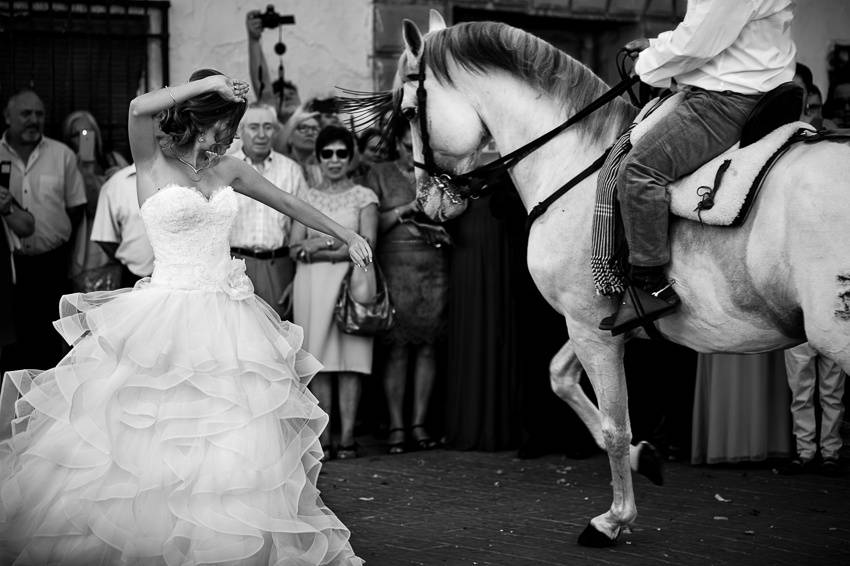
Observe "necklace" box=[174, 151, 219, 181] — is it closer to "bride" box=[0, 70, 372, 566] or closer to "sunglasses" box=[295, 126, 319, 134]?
"bride" box=[0, 70, 372, 566]

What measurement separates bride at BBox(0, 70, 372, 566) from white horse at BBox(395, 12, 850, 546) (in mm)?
1340

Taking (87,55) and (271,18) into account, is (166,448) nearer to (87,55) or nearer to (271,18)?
(271,18)

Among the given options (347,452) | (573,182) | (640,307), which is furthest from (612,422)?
(347,452)

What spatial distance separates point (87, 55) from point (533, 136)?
5750 mm

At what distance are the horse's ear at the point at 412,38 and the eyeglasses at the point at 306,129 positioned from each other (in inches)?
137

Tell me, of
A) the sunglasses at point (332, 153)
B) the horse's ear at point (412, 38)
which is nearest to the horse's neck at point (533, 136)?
the horse's ear at point (412, 38)

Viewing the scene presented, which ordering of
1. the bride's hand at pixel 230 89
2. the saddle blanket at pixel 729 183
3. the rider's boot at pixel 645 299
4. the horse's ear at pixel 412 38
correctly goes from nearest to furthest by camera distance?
1. the bride's hand at pixel 230 89
2. the saddle blanket at pixel 729 183
3. the rider's boot at pixel 645 299
4. the horse's ear at pixel 412 38

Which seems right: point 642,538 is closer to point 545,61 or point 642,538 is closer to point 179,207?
point 545,61

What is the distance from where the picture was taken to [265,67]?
34.6 feet

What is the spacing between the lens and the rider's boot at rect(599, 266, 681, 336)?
5660mm

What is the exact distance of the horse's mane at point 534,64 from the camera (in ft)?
21.1

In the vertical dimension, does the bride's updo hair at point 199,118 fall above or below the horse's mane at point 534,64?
below

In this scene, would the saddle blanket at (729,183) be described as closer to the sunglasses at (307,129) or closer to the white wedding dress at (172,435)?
the white wedding dress at (172,435)

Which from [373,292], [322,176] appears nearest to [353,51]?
[322,176]
